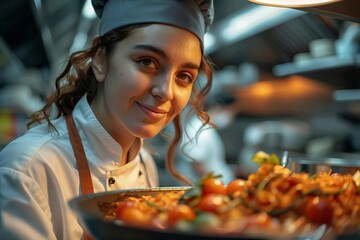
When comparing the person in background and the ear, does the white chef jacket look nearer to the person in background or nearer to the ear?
the person in background

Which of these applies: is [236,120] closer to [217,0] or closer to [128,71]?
[217,0]

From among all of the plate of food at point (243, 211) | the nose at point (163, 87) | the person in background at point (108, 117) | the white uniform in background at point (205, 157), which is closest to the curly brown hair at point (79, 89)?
the person in background at point (108, 117)

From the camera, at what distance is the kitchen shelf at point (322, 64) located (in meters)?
2.73

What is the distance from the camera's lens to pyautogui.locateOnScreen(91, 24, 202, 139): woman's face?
1.24 m

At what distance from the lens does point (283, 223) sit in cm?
77

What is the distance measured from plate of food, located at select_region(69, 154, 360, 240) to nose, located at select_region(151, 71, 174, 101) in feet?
1.05

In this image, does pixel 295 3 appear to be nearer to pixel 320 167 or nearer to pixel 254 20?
pixel 320 167

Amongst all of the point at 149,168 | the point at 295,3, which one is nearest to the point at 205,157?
the point at 149,168

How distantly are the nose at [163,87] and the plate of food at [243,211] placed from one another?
12.7 inches

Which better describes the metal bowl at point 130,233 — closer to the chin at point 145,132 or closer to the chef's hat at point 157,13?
the chin at point 145,132

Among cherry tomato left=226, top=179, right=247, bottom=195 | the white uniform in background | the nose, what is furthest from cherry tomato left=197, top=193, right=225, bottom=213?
the white uniform in background

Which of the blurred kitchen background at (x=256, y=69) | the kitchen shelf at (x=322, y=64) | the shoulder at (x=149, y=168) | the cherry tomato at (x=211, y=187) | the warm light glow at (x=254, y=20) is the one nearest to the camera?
the cherry tomato at (x=211, y=187)

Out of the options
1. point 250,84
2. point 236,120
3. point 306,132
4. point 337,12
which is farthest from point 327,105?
point 337,12

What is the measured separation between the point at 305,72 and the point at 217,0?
1150mm
